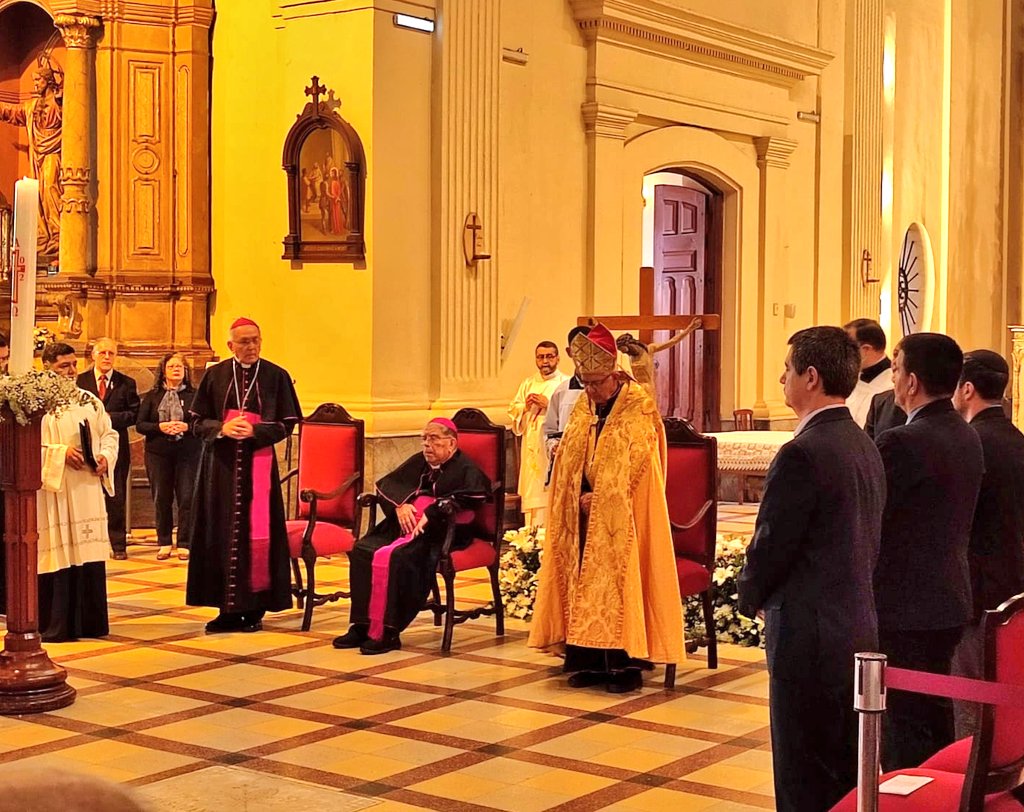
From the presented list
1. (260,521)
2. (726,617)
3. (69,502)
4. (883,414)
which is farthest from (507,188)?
(883,414)

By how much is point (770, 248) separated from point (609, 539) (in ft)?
30.6

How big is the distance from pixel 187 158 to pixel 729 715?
7343mm

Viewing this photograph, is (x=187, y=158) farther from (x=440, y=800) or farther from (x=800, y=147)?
(x=440, y=800)

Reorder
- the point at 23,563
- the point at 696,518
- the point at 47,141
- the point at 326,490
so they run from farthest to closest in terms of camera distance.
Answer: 1. the point at 47,141
2. the point at 326,490
3. the point at 696,518
4. the point at 23,563

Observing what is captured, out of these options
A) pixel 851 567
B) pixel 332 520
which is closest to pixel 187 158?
pixel 332 520

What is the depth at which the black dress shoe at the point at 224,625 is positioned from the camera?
7848mm

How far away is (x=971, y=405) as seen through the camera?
5.00m

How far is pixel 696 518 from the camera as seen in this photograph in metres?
7.06

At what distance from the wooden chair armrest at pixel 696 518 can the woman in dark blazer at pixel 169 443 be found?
4.35m

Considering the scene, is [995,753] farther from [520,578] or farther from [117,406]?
[117,406]

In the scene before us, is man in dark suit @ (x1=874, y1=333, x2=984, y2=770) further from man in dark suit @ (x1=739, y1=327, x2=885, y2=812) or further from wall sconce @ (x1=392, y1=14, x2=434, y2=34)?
wall sconce @ (x1=392, y1=14, x2=434, y2=34)

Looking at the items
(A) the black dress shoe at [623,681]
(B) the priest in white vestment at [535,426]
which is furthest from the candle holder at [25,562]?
(B) the priest in white vestment at [535,426]

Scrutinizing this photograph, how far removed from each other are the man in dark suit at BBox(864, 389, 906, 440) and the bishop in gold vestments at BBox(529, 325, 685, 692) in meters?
0.90

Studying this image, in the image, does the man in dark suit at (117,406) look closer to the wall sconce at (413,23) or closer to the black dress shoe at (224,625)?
the black dress shoe at (224,625)
